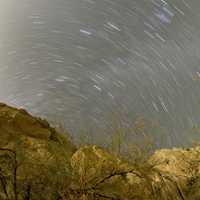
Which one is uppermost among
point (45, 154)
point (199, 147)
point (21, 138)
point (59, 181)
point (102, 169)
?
point (102, 169)

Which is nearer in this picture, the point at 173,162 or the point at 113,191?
the point at 113,191

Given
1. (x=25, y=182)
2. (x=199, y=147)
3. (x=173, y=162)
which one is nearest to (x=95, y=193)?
(x=25, y=182)

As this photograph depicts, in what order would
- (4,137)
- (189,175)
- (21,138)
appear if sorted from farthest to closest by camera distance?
(189,175), (21,138), (4,137)

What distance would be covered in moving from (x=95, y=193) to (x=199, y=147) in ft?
29.5

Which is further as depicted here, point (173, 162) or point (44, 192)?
point (173, 162)

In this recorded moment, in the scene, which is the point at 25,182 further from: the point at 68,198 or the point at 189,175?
the point at 189,175

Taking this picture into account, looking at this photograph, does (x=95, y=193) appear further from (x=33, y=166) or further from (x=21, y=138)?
(x=21, y=138)

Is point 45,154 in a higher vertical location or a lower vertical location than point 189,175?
higher

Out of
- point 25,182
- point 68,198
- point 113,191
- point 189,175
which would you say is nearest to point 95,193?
point 68,198

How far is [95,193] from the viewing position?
13.6 ft

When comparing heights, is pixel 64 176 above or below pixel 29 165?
above

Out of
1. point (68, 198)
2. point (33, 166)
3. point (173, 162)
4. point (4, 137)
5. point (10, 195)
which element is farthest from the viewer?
point (173, 162)

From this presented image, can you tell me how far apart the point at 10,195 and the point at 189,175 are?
20.5 feet

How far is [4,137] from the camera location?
538 cm
